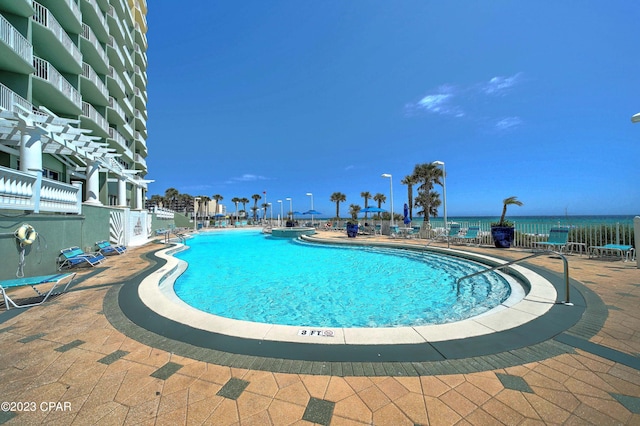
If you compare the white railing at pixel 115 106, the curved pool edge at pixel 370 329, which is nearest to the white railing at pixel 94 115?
the white railing at pixel 115 106

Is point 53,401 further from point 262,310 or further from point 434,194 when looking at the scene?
point 434,194

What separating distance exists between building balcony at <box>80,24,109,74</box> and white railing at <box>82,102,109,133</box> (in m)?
3.52

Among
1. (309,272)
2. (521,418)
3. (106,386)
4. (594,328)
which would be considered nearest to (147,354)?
(106,386)

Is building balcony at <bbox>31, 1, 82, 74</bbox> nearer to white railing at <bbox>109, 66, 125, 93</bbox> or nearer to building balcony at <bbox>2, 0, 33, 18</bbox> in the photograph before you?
building balcony at <bbox>2, 0, 33, 18</bbox>

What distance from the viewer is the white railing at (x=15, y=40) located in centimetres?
891

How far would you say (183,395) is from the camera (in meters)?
2.02

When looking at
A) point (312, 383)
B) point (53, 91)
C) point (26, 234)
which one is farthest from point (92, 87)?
point (312, 383)

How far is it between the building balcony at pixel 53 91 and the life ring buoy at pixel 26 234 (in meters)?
10.1

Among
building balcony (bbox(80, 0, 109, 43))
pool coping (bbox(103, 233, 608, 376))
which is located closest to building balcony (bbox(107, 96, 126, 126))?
building balcony (bbox(80, 0, 109, 43))

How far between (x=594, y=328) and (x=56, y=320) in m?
7.23

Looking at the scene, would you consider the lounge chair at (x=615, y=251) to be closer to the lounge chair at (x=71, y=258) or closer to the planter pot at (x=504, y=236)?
the planter pot at (x=504, y=236)

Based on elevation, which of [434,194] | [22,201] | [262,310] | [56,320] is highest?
[434,194]

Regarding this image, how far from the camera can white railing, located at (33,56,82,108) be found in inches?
443

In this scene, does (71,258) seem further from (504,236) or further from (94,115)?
(504,236)
